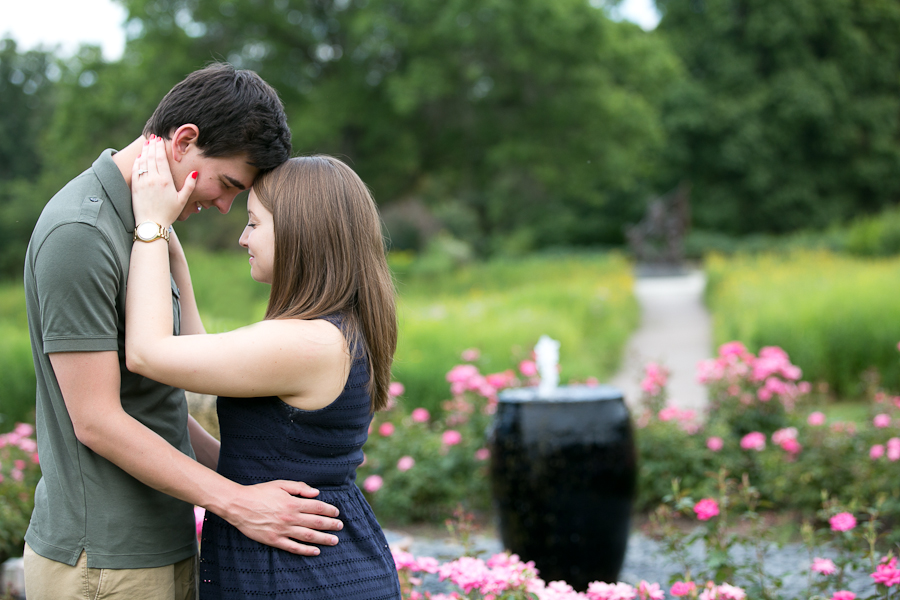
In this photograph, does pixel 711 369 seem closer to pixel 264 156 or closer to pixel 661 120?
pixel 264 156

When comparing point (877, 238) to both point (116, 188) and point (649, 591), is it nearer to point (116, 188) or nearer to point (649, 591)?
point (649, 591)

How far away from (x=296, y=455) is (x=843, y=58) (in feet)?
124

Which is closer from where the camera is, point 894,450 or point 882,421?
point 894,450

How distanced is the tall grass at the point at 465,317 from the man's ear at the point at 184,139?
649 millimetres

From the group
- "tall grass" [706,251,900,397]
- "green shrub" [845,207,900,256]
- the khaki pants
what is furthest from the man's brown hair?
"green shrub" [845,207,900,256]

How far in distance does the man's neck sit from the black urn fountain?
7.87 feet

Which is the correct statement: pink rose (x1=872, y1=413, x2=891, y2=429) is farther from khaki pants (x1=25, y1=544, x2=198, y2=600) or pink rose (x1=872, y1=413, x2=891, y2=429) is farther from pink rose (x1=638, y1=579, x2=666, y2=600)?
khaki pants (x1=25, y1=544, x2=198, y2=600)

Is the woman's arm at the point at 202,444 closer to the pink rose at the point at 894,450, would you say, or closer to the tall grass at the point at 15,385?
the pink rose at the point at 894,450

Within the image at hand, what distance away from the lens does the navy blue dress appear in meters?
1.57

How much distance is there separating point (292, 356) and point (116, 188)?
0.51 metres

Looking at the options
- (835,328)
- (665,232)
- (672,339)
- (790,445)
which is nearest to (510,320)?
(835,328)

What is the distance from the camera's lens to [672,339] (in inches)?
489

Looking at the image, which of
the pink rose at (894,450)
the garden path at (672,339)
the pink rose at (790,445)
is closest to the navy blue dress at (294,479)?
the pink rose at (894,450)

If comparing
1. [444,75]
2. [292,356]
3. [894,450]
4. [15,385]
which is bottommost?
[894,450]
